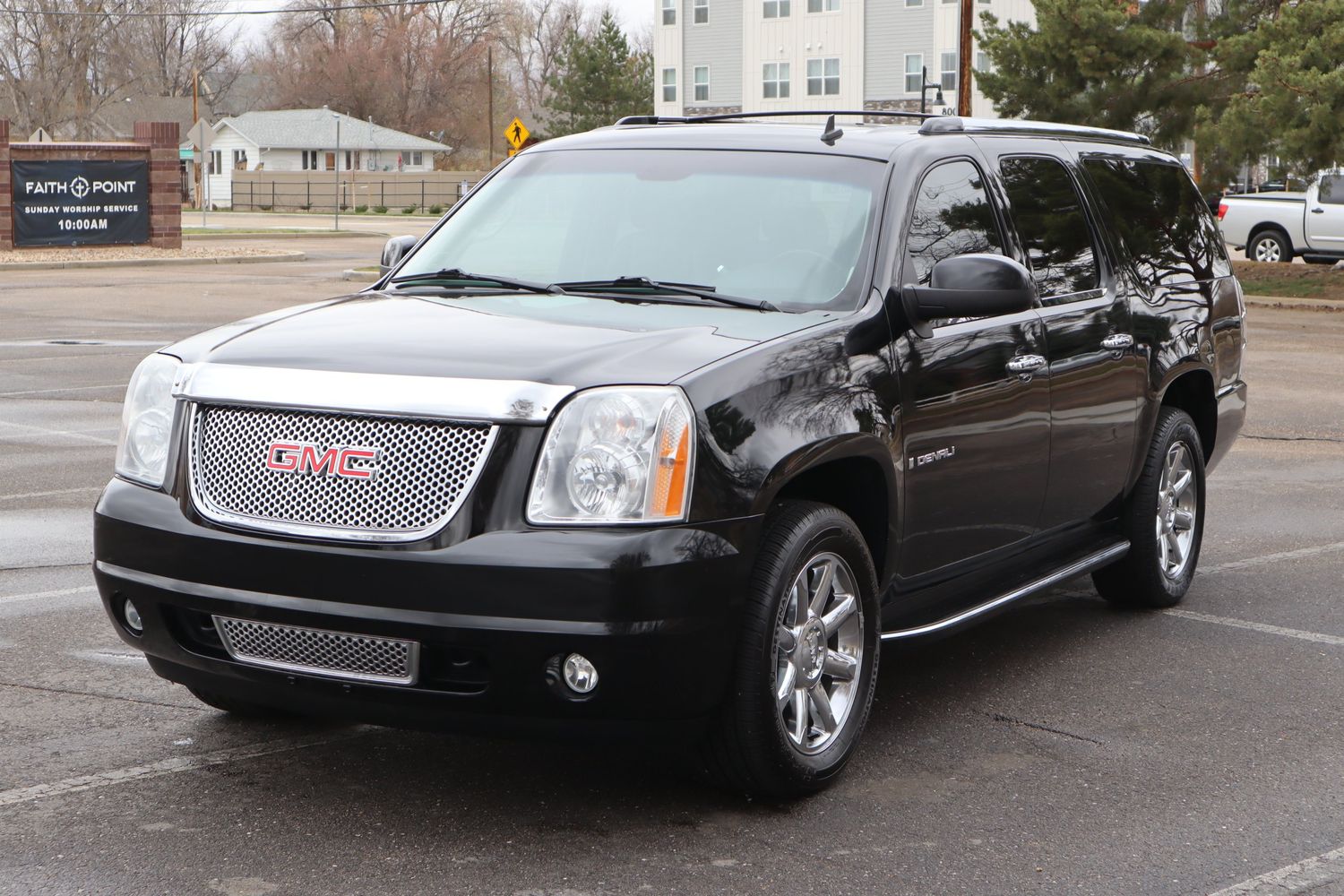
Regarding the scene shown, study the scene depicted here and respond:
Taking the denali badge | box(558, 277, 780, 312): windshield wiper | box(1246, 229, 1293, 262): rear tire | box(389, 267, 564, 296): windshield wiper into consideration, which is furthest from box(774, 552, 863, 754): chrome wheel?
box(1246, 229, 1293, 262): rear tire

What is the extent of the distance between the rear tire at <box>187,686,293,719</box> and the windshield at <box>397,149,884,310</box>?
58.9 inches

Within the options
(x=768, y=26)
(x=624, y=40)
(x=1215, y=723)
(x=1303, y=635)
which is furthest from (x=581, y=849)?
(x=624, y=40)

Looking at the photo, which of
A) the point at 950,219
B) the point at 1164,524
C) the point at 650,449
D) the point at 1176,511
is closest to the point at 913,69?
the point at 1176,511

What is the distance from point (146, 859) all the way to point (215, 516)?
32.8 inches

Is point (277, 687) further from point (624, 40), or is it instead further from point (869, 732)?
point (624, 40)

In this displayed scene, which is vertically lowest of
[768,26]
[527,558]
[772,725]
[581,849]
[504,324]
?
[581,849]

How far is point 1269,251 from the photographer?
32.0m

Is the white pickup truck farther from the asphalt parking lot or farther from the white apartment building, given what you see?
the white apartment building

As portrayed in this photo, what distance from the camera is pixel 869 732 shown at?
5.17 m

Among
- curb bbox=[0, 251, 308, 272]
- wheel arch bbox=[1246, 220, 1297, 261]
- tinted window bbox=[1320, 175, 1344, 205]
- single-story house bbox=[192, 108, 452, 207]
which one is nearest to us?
tinted window bbox=[1320, 175, 1344, 205]

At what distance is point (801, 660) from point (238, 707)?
177 cm

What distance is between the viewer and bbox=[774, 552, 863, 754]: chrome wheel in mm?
4406

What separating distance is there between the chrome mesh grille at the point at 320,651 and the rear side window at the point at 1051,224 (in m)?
2.81

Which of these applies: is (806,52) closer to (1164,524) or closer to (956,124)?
(1164,524)
